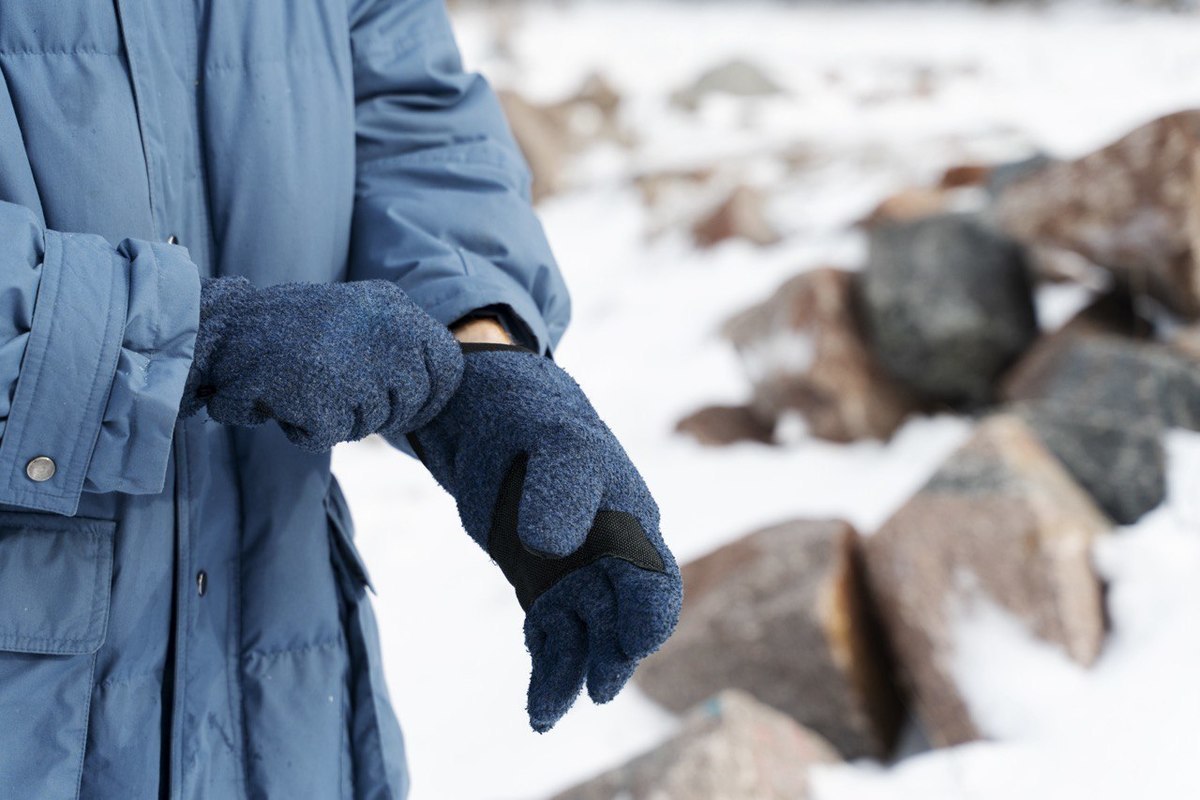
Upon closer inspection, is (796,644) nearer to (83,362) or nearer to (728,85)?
(83,362)

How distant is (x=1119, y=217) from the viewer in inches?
133

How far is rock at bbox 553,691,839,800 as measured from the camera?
5.94 feet

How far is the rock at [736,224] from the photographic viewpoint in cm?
541

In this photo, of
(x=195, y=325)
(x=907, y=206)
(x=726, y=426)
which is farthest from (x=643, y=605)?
(x=907, y=206)

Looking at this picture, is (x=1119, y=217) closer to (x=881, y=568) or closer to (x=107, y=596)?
(x=881, y=568)

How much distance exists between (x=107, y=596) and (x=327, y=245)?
438 mm

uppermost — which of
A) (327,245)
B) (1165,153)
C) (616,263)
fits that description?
(327,245)

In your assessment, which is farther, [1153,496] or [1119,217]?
[1119,217]

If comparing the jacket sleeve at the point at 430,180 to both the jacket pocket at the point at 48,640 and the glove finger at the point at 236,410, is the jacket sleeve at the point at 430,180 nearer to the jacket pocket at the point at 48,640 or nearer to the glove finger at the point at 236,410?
the glove finger at the point at 236,410

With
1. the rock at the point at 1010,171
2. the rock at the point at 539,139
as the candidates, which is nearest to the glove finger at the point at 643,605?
the rock at the point at 1010,171

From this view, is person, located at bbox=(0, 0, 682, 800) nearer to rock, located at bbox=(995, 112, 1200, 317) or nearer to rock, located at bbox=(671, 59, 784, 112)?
rock, located at bbox=(995, 112, 1200, 317)

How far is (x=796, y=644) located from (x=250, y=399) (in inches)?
65.0

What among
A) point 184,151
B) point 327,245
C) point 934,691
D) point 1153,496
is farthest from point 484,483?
point 1153,496

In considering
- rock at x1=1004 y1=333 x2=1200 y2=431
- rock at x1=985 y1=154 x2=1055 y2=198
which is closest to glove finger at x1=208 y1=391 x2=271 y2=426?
rock at x1=1004 y1=333 x2=1200 y2=431
